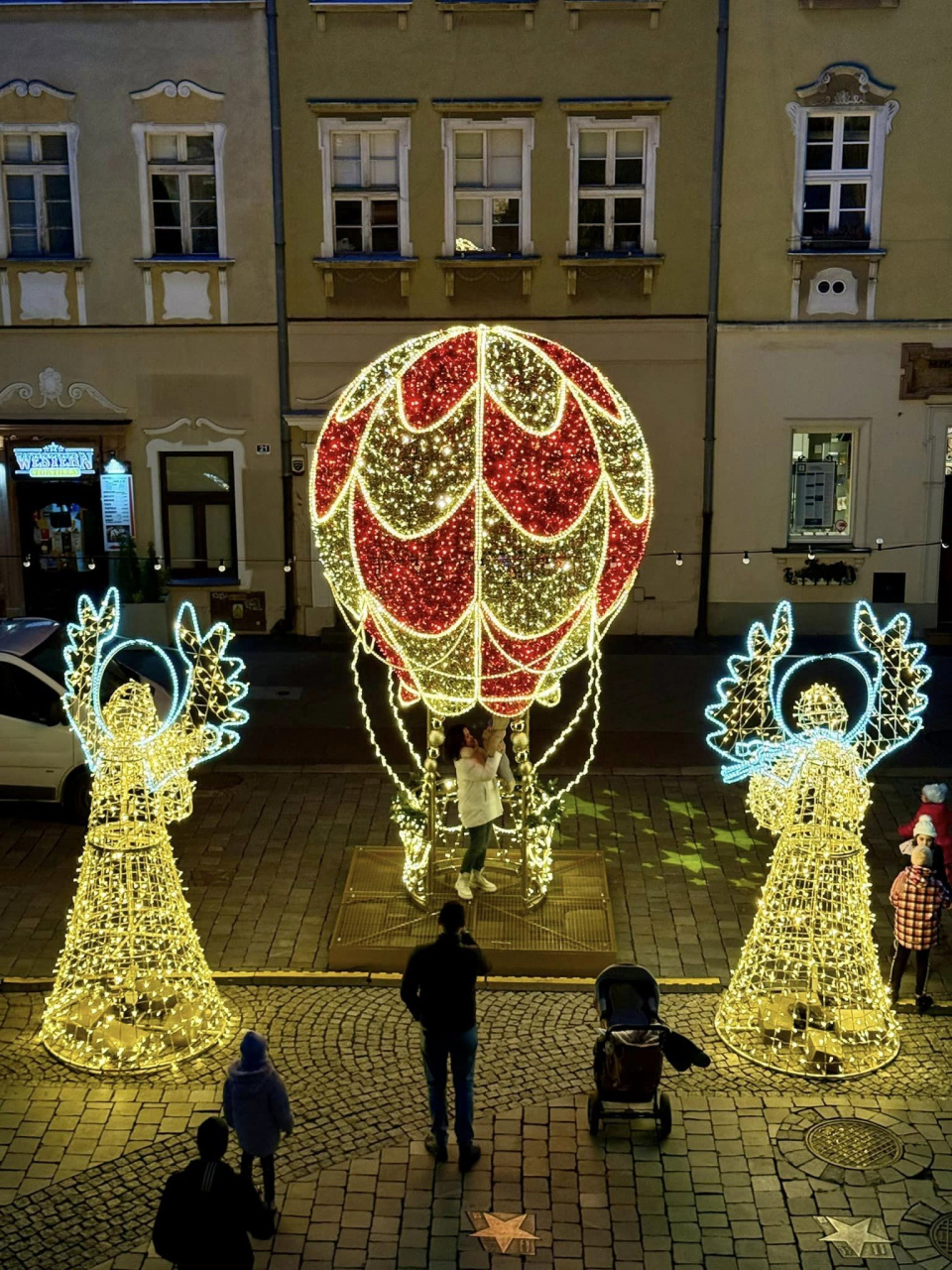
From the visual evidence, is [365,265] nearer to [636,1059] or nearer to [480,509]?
[480,509]

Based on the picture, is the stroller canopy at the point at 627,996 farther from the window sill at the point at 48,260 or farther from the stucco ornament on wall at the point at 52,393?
the window sill at the point at 48,260

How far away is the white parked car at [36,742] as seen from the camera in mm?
12500

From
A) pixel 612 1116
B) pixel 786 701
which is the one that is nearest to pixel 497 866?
pixel 612 1116

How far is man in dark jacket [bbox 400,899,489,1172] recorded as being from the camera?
717 centimetres

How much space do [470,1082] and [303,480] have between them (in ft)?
41.7

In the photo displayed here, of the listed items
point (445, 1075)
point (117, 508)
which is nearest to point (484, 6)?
point (117, 508)

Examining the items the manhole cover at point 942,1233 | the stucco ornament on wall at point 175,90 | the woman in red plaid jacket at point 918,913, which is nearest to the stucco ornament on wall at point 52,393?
the stucco ornament on wall at point 175,90

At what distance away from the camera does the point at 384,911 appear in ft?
33.9

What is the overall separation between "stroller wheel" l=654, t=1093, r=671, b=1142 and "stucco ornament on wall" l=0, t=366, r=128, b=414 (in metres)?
13.9

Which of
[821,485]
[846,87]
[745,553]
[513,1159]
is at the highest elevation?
[846,87]

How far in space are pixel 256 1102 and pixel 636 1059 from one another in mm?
2110

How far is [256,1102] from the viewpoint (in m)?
6.71

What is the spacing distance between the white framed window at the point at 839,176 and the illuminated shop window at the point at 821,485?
8.56 feet

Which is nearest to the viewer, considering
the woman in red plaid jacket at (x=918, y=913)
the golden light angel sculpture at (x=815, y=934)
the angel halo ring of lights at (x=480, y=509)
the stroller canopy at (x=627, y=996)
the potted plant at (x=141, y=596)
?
the stroller canopy at (x=627, y=996)
